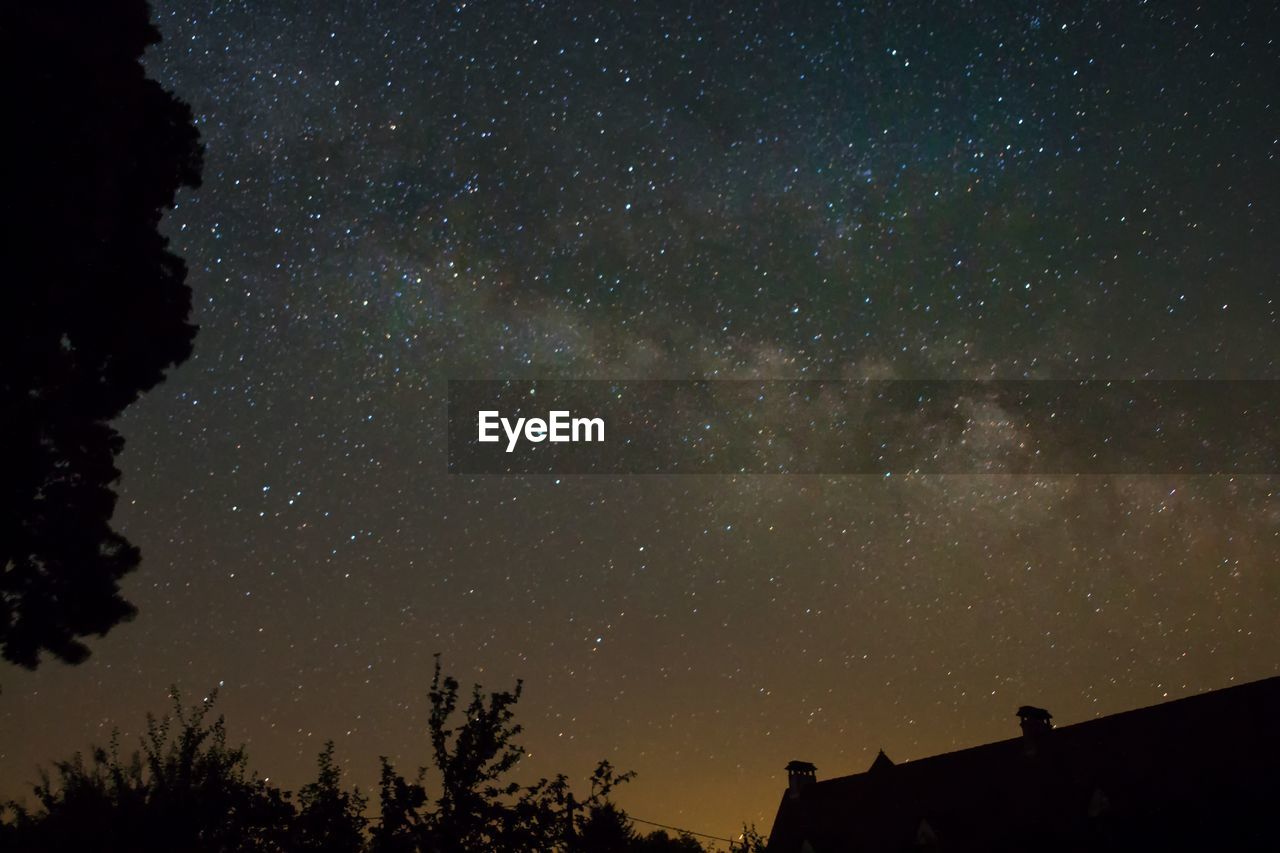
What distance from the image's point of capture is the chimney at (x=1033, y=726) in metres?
35.2

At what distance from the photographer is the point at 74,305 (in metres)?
16.4

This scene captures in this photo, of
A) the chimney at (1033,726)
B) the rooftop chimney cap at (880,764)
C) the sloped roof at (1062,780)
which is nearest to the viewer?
the sloped roof at (1062,780)

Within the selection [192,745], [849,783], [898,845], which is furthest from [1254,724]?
[192,745]

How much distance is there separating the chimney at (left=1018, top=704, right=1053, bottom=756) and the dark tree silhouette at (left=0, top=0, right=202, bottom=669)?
29.9m

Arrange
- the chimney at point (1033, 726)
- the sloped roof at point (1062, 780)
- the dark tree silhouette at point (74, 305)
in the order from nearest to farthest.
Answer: the dark tree silhouette at point (74, 305) → the sloped roof at point (1062, 780) → the chimney at point (1033, 726)

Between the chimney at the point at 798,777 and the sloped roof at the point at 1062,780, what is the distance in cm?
177

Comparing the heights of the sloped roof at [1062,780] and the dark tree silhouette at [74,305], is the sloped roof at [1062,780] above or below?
below

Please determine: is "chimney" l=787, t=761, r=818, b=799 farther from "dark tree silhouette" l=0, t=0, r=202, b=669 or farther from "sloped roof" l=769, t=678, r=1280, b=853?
"dark tree silhouette" l=0, t=0, r=202, b=669

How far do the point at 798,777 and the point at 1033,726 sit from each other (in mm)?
12010

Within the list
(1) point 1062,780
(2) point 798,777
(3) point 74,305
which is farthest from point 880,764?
(3) point 74,305

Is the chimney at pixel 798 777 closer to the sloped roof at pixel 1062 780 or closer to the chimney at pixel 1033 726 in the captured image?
the sloped roof at pixel 1062 780

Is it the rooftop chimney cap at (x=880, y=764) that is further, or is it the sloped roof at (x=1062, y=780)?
the rooftop chimney cap at (x=880, y=764)

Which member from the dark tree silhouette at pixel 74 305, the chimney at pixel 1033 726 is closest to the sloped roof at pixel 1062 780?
the chimney at pixel 1033 726

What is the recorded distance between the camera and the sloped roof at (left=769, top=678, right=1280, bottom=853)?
2838cm
